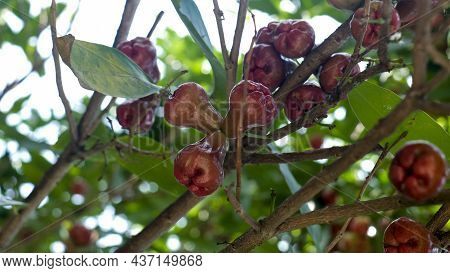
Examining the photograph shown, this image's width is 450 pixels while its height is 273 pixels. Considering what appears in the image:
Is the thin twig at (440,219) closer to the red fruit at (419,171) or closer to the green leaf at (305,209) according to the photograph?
the red fruit at (419,171)

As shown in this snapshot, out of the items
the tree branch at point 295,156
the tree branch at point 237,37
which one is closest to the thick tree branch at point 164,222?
the tree branch at point 295,156

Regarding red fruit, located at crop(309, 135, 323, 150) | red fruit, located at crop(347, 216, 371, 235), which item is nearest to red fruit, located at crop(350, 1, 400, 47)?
red fruit, located at crop(347, 216, 371, 235)

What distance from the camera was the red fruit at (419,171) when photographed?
718mm

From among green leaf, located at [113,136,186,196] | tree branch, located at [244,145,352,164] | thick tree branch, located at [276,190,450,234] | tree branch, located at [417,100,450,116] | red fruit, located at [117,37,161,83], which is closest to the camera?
tree branch, located at [417,100,450,116]

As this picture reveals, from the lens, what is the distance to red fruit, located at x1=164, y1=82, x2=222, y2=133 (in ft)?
3.43

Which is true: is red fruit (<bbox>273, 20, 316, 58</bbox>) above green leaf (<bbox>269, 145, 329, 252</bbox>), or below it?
above

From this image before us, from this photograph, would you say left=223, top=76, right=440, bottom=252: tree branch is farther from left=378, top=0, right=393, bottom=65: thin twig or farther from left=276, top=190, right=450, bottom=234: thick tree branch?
left=378, top=0, right=393, bottom=65: thin twig

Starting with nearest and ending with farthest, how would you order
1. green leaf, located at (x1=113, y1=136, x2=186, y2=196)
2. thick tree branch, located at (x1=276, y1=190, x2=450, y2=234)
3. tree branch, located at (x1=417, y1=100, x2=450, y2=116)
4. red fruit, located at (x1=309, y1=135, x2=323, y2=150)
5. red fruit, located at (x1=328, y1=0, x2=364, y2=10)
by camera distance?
tree branch, located at (x1=417, y1=100, x2=450, y2=116), thick tree branch, located at (x1=276, y1=190, x2=450, y2=234), red fruit, located at (x1=328, y1=0, x2=364, y2=10), green leaf, located at (x1=113, y1=136, x2=186, y2=196), red fruit, located at (x1=309, y1=135, x2=323, y2=150)

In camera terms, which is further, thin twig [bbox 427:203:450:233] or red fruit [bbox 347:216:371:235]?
red fruit [bbox 347:216:371:235]

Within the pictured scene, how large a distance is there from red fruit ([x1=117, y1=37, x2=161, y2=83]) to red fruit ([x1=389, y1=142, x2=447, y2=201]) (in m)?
0.67

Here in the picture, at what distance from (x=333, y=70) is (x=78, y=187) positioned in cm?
122

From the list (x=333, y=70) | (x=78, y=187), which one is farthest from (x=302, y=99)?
(x=78, y=187)

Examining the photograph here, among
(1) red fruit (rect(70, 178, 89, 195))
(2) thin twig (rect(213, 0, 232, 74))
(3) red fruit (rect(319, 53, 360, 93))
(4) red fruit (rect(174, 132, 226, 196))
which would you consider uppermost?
(2) thin twig (rect(213, 0, 232, 74))
